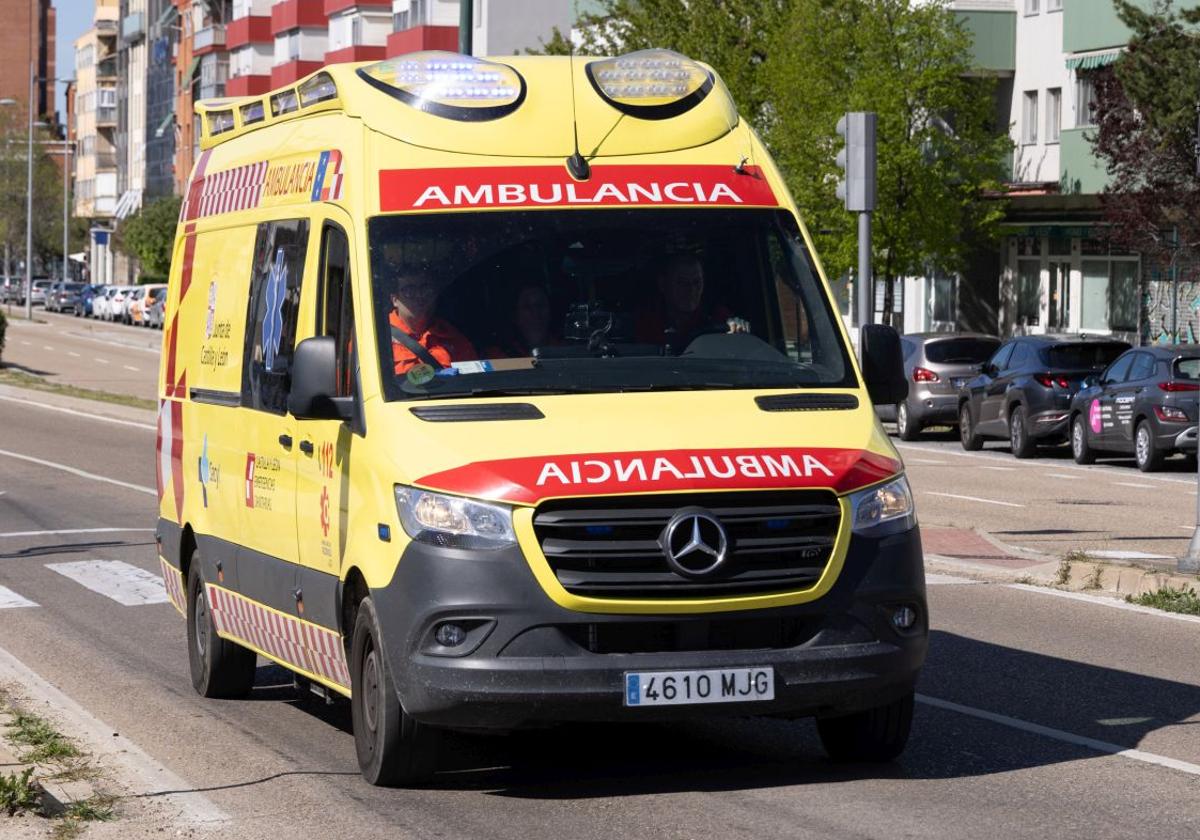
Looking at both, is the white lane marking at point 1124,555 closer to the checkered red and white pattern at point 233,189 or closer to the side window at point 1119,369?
the checkered red and white pattern at point 233,189

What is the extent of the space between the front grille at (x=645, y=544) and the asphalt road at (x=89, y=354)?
3722 cm

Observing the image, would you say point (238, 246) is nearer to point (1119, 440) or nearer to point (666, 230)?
point (666, 230)

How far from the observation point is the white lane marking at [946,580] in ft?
50.9

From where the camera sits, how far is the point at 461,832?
7.66 m

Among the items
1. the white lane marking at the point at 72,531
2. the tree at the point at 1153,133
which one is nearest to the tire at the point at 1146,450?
the tree at the point at 1153,133

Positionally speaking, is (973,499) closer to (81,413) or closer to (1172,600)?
(1172,600)

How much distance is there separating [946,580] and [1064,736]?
630 centimetres

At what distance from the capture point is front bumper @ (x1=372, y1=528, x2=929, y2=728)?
780 cm

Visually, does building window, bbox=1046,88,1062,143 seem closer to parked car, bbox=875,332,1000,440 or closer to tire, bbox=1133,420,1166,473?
parked car, bbox=875,332,1000,440

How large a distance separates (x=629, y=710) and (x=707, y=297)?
6.04ft

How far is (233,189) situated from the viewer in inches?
439

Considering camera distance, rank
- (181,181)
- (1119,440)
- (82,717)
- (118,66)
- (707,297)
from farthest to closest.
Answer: (118,66)
(181,181)
(1119,440)
(82,717)
(707,297)

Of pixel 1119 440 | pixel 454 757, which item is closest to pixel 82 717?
pixel 454 757

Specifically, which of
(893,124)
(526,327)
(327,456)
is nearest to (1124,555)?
(526,327)
